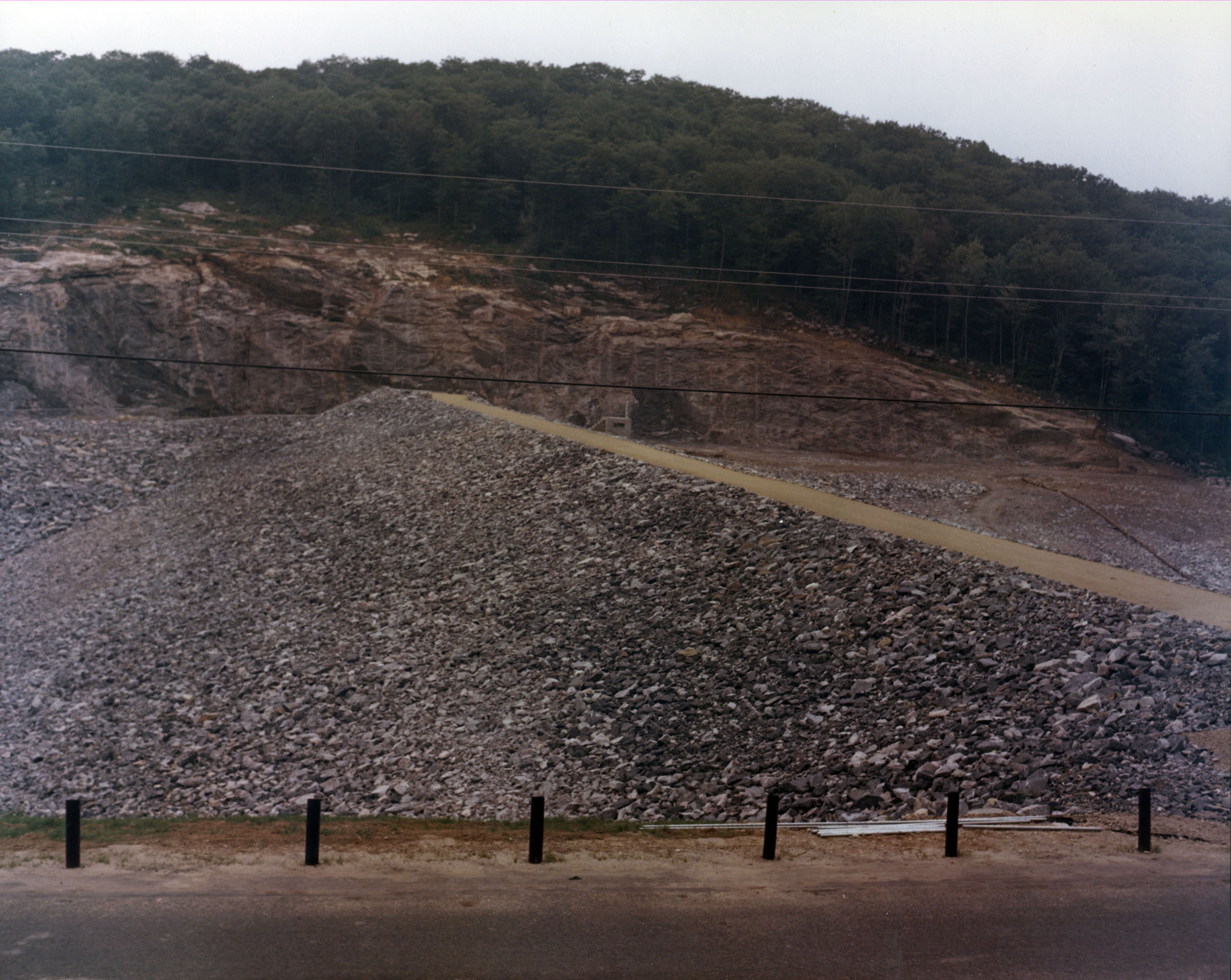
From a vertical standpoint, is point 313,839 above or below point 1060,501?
below

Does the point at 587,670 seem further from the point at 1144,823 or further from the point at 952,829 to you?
the point at 1144,823

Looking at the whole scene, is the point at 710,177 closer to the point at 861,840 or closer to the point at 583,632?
the point at 583,632

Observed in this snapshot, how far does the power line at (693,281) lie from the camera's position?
168ft

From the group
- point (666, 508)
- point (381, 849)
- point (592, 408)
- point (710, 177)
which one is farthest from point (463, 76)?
point (381, 849)

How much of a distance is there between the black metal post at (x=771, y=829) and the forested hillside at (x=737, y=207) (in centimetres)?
4985

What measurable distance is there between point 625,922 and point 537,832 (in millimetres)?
1539

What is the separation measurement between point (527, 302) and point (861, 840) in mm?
48958

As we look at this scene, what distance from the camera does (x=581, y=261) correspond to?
5612cm

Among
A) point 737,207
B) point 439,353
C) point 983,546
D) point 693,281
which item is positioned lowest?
point 983,546

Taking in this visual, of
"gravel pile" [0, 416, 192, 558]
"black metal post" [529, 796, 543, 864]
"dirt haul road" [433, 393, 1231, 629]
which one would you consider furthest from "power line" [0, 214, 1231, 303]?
"black metal post" [529, 796, 543, 864]

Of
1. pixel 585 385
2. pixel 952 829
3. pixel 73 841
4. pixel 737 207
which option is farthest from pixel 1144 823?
pixel 737 207

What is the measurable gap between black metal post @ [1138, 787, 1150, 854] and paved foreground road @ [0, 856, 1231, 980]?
0.74ft

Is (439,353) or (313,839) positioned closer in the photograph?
(313,839)

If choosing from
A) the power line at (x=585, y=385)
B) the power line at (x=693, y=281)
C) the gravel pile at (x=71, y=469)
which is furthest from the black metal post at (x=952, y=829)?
the power line at (x=693, y=281)
